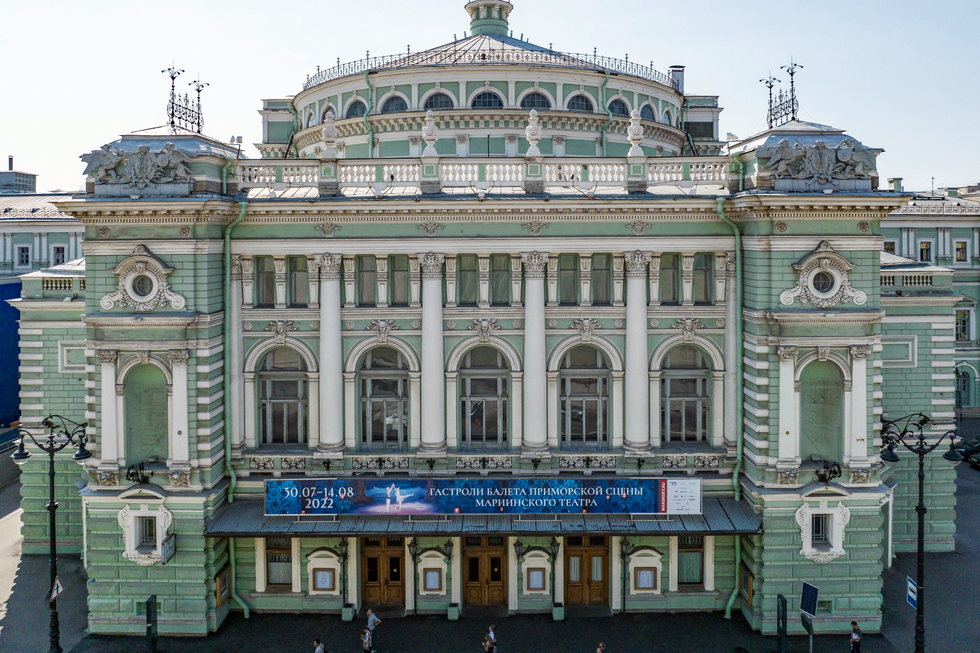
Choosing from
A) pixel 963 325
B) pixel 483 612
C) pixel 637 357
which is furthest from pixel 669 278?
pixel 963 325

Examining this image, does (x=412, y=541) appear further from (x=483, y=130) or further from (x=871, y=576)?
(x=483, y=130)

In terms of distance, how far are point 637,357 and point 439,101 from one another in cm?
1686

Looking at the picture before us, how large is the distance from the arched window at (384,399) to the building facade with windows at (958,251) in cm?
4639

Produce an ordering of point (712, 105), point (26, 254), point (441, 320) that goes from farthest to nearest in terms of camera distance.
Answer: point (26, 254), point (712, 105), point (441, 320)

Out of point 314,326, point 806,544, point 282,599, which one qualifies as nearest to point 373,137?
point 314,326

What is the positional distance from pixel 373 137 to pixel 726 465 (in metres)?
21.6

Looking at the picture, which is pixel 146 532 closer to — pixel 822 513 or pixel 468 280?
pixel 468 280

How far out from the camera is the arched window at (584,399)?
91.8 ft

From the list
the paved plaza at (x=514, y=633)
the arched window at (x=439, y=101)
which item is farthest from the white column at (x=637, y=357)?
the arched window at (x=439, y=101)

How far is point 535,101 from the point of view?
37000 millimetres

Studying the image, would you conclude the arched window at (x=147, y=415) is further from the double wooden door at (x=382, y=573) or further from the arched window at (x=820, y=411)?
the arched window at (x=820, y=411)

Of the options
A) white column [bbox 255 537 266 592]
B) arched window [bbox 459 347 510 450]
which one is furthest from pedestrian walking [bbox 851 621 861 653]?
white column [bbox 255 537 266 592]

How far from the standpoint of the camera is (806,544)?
25.6m

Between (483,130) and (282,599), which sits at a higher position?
(483,130)
